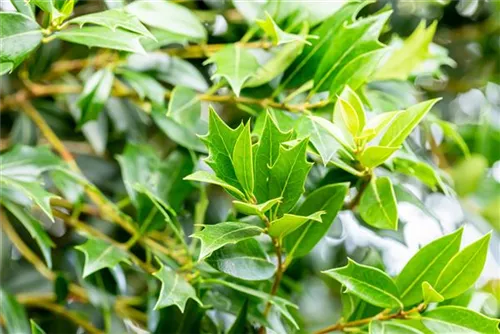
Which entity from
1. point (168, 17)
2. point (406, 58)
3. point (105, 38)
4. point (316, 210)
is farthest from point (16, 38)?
point (406, 58)

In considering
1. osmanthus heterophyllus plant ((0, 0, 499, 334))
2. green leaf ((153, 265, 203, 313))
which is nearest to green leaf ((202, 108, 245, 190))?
osmanthus heterophyllus plant ((0, 0, 499, 334))

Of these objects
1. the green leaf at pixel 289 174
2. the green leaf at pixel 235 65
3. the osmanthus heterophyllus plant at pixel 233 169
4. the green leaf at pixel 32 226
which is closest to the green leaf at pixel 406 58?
the osmanthus heterophyllus plant at pixel 233 169

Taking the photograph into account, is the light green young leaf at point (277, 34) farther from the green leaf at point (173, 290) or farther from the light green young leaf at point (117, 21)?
the green leaf at point (173, 290)

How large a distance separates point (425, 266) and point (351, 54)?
0.20 m

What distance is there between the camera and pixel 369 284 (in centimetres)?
54

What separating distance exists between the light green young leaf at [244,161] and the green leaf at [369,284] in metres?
0.10

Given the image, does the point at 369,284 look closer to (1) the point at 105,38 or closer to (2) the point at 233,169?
(2) the point at 233,169

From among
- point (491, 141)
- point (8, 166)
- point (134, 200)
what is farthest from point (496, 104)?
point (8, 166)

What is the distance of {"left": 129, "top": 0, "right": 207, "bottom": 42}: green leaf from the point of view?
2.07 feet

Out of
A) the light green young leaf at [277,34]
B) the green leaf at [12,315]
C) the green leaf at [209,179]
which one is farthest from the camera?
the green leaf at [12,315]

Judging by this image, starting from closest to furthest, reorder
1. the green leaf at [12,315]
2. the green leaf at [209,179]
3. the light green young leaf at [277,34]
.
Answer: the green leaf at [209,179] → the light green young leaf at [277,34] → the green leaf at [12,315]

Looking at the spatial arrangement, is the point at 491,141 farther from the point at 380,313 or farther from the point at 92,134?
the point at 92,134

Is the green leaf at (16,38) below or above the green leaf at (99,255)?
above

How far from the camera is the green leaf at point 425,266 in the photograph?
0.54m
